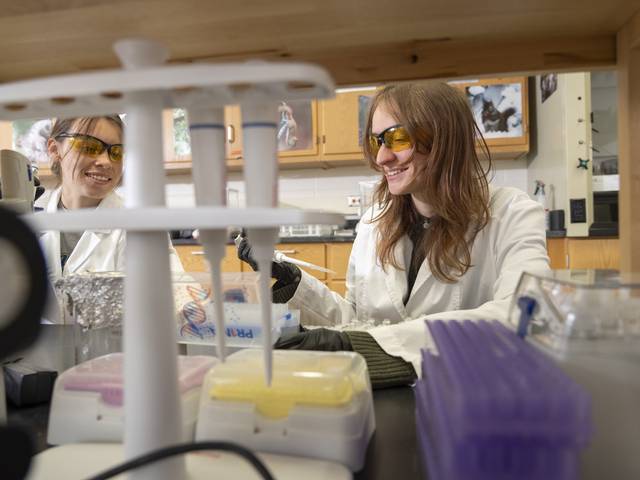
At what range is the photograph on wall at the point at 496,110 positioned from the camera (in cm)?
269

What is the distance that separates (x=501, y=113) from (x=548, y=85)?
0.33 metres

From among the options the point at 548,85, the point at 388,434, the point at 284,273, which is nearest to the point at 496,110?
the point at 548,85

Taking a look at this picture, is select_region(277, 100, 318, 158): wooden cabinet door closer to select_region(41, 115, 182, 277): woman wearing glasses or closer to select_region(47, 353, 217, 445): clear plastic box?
select_region(41, 115, 182, 277): woman wearing glasses

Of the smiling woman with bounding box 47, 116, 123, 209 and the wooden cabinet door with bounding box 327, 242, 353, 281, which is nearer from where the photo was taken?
the smiling woman with bounding box 47, 116, 123, 209

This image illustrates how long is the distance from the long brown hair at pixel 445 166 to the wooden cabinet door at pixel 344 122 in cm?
168

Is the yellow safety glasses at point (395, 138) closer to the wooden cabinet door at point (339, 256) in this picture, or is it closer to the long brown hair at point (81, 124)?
the long brown hair at point (81, 124)

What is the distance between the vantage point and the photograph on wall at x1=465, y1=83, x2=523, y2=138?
2.69 metres

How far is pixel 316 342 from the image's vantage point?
2.25 ft

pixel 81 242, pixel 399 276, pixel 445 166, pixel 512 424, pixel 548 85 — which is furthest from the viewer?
pixel 548 85

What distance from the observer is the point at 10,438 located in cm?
29

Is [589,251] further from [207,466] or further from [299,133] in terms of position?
[207,466]

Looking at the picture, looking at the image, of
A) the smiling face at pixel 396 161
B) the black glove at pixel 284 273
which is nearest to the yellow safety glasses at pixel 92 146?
the black glove at pixel 284 273

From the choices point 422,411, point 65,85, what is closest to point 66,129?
point 65,85

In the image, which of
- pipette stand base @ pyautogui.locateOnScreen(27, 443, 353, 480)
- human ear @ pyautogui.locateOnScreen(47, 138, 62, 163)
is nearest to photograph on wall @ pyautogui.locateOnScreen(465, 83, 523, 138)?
human ear @ pyautogui.locateOnScreen(47, 138, 62, 163)
